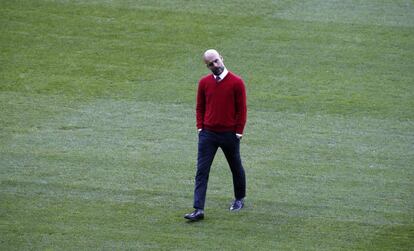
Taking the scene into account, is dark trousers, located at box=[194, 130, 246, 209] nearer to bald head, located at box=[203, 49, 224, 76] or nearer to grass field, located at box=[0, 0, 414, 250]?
grass field, located at box=[0, 0, 414, 250]

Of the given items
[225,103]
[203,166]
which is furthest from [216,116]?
[203,166]

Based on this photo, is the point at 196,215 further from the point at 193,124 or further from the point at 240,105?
the point at 193,124

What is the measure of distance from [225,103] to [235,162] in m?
0.77

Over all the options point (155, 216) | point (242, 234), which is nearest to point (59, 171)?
point (155, 216)

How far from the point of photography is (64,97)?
1534cm

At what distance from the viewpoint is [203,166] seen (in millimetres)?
10500

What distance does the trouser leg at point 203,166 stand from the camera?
10445mm

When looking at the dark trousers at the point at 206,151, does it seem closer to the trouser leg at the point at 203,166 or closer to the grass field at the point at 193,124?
the trouser leg at the point at 203,166

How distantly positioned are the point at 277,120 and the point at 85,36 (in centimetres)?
574

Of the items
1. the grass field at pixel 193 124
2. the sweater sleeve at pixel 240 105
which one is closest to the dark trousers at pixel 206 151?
the sweater sleeve at pixel 240 105

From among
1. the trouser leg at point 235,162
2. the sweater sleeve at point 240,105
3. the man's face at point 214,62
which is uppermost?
the man's face at point 214,62

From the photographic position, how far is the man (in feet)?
34.1

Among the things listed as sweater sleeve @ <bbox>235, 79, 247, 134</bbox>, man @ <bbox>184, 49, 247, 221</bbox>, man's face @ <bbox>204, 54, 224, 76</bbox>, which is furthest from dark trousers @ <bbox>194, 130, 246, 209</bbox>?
man's face @ <bbox>204, 54, 224, 76</bbox>

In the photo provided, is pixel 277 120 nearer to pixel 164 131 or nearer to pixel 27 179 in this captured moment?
pixel 164 131
